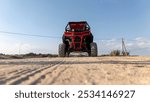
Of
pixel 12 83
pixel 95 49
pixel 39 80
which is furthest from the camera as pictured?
pixel 95 49

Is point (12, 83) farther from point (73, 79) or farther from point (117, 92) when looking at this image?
point (117, 92)

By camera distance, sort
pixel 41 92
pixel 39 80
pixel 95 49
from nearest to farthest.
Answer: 1. pixel 41 92
2. pixel 39 80
3. pixel 95 49

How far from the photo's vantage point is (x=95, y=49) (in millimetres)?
18594

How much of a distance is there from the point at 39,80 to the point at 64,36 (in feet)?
47.8

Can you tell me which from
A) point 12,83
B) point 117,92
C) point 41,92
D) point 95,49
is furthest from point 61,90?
point 95,49

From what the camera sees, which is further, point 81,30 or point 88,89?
point 81,30

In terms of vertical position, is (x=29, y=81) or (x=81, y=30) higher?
(x=81, y=30)

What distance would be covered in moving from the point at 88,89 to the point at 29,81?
47.3 inches

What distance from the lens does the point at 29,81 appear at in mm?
5023

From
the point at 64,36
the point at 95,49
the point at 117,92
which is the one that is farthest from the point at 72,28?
the point at 117,92

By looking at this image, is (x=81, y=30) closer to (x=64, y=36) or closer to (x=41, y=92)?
(x=64, y=36)

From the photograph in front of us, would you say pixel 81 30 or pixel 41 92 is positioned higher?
pixel 81 30

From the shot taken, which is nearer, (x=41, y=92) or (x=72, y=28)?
(x=41, y=92)

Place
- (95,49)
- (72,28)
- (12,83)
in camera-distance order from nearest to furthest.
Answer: (12,83) < (95,49) < (72,28)
